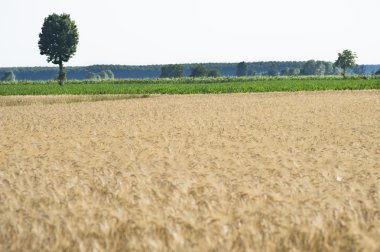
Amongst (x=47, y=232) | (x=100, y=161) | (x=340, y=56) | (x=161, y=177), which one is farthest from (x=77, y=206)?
(x=340, y=56)

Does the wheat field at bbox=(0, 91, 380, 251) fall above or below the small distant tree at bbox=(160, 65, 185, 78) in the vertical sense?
above

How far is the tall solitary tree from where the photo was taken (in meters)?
85.9

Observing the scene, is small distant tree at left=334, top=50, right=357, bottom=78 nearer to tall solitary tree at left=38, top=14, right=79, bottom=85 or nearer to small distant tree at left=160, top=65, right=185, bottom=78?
small distant tree at left=160, top=65, right=185, bottom=78

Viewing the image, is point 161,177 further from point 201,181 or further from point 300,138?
point 300,138

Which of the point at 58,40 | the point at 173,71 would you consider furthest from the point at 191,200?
the point at 173,71

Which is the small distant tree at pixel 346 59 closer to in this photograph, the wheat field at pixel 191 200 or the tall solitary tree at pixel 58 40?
the tall solitary tree at pixel 58 40

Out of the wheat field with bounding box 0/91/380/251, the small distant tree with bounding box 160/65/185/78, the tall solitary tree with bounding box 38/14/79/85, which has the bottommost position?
the small distant tree with bounding box 160/65/185/78

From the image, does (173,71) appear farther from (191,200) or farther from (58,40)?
(191,200)

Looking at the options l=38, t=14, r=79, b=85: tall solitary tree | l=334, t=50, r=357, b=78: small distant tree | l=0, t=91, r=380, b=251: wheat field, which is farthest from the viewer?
l=334, t=50, r=357, b=78: small distant tree

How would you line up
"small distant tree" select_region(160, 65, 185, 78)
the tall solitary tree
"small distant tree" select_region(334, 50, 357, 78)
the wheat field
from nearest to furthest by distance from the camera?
1. the wheat field
2. the tall solitary tree
3. "small distant tree" select_region(334, 50, 357, 78)
4. "small distant tree" select_region(160, 65, 185, 78)

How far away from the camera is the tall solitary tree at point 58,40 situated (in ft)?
282

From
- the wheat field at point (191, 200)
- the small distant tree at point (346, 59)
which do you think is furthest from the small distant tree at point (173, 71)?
the wheat field at point (191, 200)

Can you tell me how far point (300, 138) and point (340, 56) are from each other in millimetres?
137760

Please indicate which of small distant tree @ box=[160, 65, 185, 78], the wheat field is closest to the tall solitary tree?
the wheat field
